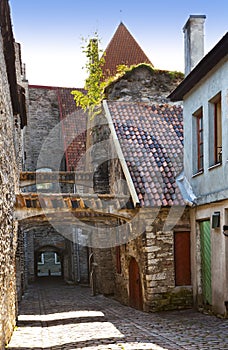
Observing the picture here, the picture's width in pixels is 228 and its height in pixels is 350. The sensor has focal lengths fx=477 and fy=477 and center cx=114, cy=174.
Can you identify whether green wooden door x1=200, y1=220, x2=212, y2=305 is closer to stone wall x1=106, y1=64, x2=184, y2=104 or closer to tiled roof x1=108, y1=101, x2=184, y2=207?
tiled roof x1=108, y1=101, x2=184, y2=207

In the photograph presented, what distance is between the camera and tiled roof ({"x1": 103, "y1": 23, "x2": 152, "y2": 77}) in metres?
20.5

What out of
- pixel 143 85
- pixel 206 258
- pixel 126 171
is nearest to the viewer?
pixel 206 258

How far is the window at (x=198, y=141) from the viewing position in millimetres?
10641

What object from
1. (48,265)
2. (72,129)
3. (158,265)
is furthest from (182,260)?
(48,265)

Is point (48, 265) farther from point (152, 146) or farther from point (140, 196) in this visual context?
point (140, 196)

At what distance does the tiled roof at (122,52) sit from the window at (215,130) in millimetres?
10419

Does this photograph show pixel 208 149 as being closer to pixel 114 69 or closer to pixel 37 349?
pixel 37 349

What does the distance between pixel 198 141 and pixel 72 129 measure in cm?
1346

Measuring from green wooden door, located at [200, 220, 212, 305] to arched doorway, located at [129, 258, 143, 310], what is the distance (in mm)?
1799

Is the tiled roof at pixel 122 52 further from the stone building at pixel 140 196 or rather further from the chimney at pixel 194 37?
the chimney at pixel 194 37

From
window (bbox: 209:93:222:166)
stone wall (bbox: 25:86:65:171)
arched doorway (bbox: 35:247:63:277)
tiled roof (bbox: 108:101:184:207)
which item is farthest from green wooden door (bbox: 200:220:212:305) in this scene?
arched doorway (bbox: 35:247:63:277)

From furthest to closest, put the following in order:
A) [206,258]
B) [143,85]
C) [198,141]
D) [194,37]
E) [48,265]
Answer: [48,265] < [143,85] < [194,37] < [198,141] < [206,258]

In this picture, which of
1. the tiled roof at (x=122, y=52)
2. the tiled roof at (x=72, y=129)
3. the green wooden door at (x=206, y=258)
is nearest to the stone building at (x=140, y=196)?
the tiled roof at (x=122, y=52)

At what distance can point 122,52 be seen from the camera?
831 inches
